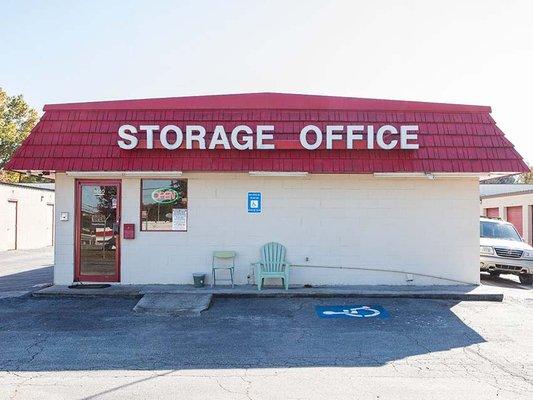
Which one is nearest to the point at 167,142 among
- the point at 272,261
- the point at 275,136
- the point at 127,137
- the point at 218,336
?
the point at 127,137

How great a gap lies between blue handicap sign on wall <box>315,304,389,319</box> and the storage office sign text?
3.52 meters

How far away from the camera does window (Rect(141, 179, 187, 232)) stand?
1214 cm

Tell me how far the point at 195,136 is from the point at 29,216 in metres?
21.7

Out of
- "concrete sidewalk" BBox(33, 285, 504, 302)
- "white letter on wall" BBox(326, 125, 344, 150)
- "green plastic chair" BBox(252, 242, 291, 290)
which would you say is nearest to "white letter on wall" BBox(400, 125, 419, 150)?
"white letter on wall" BBox(326, 125, 344, 150)

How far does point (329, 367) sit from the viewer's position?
6598mm

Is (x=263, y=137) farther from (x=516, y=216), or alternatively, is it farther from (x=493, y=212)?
(x=493, y=212)

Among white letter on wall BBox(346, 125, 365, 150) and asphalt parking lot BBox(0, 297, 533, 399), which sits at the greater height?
white letter on wall BBox(346, 125, 365, 150)

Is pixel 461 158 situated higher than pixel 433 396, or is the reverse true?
pixel 461 158

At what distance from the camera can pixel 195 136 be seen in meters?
11.4

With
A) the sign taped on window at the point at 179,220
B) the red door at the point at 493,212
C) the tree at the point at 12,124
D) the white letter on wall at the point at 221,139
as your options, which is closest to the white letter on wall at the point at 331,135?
the white letter on wall at the point at 221,139

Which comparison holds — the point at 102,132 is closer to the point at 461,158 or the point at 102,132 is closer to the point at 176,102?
the point at 176,102

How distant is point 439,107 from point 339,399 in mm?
Result: 8521

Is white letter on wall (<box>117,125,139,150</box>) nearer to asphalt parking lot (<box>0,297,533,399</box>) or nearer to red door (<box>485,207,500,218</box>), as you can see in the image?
asphalt parking lot (<box>0,297,533,399</box>)

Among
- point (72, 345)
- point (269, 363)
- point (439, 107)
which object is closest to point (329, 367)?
point (269, 363)
